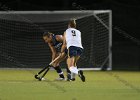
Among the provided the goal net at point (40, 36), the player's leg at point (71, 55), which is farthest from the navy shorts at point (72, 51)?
the goal net at point (40, 36)

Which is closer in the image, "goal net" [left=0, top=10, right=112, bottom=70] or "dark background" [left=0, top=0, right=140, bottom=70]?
"goal net" [left=0, top=10, right=112, bottom=70]

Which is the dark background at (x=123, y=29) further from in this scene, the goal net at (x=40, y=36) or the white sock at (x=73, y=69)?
the white sock at (x=73, y=69)

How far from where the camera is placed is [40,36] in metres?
23.1

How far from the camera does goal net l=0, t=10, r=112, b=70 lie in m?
→ 22.5

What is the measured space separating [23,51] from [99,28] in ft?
10.6

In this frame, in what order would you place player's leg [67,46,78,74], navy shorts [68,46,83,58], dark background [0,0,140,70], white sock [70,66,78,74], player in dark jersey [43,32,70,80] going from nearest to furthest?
white sock [70,66,78,74] < player's leg [67,46,78,74] < navy shorts [68,46,83,58] < player in dark jersey [43,32,70,80] < dark background [0,0,140,70]

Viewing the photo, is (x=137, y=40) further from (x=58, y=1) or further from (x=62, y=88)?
(x=62, y=88)

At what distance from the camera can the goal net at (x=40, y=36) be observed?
73.9 ft

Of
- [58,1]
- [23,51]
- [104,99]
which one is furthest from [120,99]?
[58,1]

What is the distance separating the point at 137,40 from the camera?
27281 mm

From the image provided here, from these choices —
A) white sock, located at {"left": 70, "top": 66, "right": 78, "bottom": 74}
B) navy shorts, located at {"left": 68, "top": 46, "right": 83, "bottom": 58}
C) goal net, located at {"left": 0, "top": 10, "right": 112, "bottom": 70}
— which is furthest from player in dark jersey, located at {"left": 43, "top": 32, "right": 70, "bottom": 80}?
goal net, located at {"left": 0, "top": 10, "right": 112, "bottom": 70}

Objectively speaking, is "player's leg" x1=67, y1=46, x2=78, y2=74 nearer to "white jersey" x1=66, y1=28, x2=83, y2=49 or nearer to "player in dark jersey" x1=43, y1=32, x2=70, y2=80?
"white jersey" x1=66, y1=28, x2=83, y2=49

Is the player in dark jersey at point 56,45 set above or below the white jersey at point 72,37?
below

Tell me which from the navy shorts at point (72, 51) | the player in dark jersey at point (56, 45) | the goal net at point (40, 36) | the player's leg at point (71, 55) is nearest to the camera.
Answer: the player's leg at point (71, 55)
